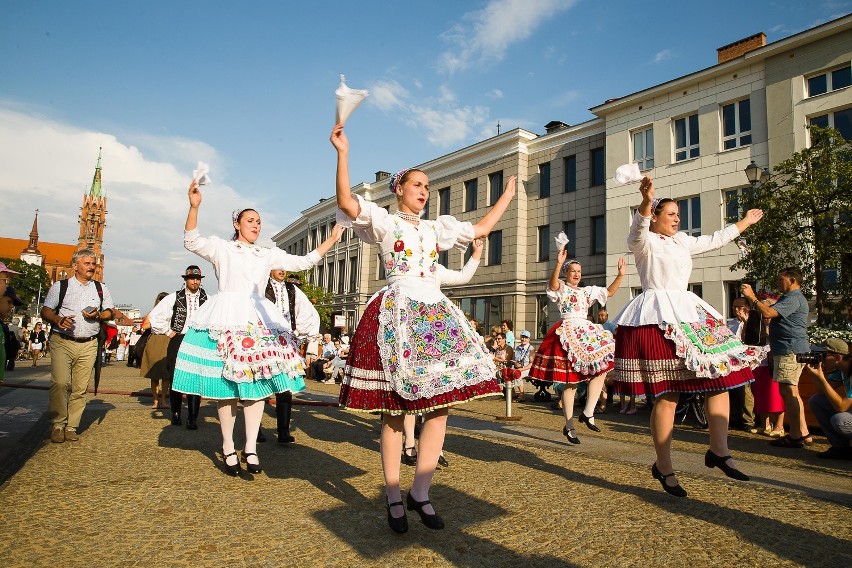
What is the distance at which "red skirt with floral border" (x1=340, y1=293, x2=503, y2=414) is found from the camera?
336 cm

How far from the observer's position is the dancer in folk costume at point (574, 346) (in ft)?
22.4

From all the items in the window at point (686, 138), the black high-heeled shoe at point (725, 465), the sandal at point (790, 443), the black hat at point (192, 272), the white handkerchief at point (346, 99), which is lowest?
the sandal at point (790, 443)

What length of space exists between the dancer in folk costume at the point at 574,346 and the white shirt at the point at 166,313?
4756 mm

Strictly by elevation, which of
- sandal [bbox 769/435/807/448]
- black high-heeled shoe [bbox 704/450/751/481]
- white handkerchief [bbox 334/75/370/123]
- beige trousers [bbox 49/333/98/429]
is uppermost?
white handkerchief [bbox 334/75/370/123]

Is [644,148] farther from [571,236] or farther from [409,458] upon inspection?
[409,458]

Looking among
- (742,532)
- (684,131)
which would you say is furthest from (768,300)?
(684,131)

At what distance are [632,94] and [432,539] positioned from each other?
25.8 m

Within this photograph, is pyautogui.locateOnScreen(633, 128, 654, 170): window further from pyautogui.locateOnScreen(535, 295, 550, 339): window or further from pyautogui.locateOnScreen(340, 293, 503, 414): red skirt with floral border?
pyautogui.locateOnScreen(340, 293, 503, 414): red skirt with floral border

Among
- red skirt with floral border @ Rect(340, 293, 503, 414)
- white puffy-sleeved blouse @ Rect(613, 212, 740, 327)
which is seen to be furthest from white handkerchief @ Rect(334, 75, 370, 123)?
white puffy-sleeved blouse @ Rect(613, 212, 740, 327)

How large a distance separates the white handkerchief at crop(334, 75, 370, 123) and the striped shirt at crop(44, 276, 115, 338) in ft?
14.8

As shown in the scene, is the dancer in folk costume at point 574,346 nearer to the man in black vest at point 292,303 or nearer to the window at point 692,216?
the man in black vest at point 292,303

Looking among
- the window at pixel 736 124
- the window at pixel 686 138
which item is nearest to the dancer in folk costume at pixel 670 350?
the window at pixel 736 124

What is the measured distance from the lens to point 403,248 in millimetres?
3805

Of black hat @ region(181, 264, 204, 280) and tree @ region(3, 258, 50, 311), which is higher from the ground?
tree @ region(3, 258, 50, 311)
